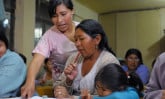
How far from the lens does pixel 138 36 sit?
6398mm

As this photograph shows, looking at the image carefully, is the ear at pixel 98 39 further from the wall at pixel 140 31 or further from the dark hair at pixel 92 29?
the wall at pixel 140 31

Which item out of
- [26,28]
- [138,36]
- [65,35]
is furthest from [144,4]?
[65,35]

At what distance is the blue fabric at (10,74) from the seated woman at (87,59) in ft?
0.61

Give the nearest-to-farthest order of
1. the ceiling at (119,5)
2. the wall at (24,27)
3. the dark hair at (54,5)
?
1. the dark hair at (54,5)
2. the wall at (24,27)
3. the ceiling at (119,5)

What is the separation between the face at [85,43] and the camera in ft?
4.27

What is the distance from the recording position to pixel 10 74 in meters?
1.26

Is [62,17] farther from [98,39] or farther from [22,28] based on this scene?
[22,28]

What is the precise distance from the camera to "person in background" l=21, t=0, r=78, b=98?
4.87 ft

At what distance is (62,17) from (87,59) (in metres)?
0.27

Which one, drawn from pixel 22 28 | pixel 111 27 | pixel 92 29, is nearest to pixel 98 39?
pixel 92 29

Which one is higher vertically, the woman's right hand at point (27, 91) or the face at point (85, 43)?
the face at point (85, 43)

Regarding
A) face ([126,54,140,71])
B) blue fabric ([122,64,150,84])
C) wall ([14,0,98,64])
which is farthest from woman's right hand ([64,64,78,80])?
wall ([14,0,98,64])

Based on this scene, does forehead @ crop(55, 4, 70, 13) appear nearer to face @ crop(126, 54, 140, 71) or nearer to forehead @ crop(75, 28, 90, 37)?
forehead @ crop(75, 28, 90, 37)

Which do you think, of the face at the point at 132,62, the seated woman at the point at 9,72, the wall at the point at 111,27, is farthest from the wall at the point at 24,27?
the wall at the point at 111,27
